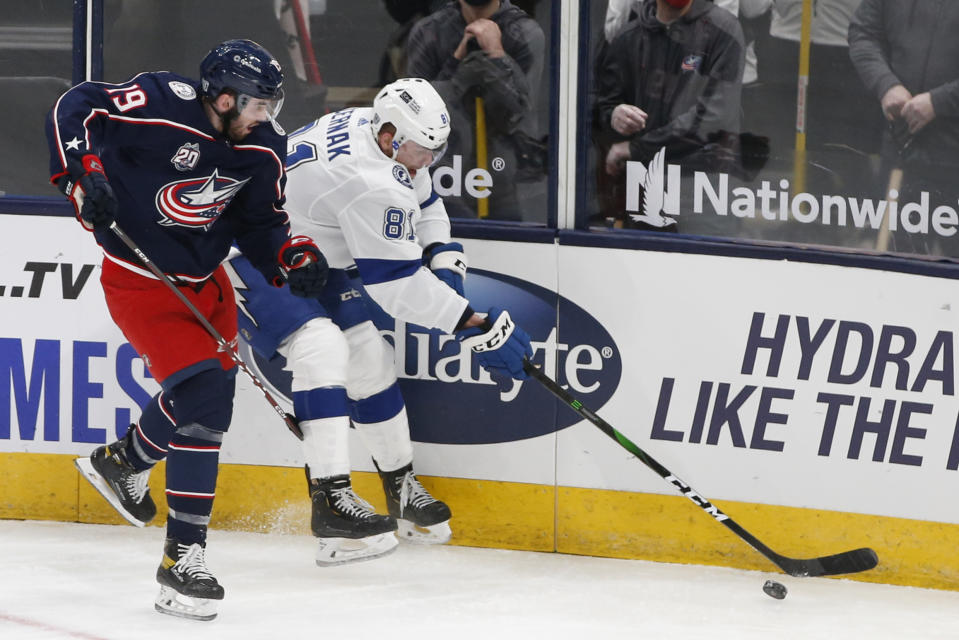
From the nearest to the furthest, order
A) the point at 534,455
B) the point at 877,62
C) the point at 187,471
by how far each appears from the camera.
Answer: the point at 187,471 → the point at 877,62 → the point at 534,455

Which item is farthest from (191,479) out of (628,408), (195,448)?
(628,408)

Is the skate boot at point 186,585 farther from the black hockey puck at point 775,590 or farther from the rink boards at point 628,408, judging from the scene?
the black hockey puck at point 775,590

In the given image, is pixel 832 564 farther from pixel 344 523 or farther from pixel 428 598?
pixel 344 523

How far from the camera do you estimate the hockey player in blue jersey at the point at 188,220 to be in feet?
10.9

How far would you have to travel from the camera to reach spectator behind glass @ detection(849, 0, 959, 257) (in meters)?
3.54

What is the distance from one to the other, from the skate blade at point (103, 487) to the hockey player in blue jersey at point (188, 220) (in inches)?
19.0

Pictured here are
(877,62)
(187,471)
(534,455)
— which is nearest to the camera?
(187,471)

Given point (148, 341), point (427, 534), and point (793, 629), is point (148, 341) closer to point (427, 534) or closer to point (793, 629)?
point (427, 534)

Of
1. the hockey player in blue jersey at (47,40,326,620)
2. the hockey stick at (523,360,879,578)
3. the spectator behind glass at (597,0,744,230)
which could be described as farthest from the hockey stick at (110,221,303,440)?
the spectator behind glass at (597,0,744,230)

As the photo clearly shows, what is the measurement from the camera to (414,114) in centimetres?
360

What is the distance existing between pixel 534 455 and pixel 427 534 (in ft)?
1.27

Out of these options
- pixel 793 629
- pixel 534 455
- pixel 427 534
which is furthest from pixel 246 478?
pixel 793 629

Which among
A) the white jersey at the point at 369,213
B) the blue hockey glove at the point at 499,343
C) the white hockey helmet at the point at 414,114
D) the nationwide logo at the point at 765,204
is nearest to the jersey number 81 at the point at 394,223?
the white jersey at the point at 369,213

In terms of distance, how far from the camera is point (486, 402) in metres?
3.99
